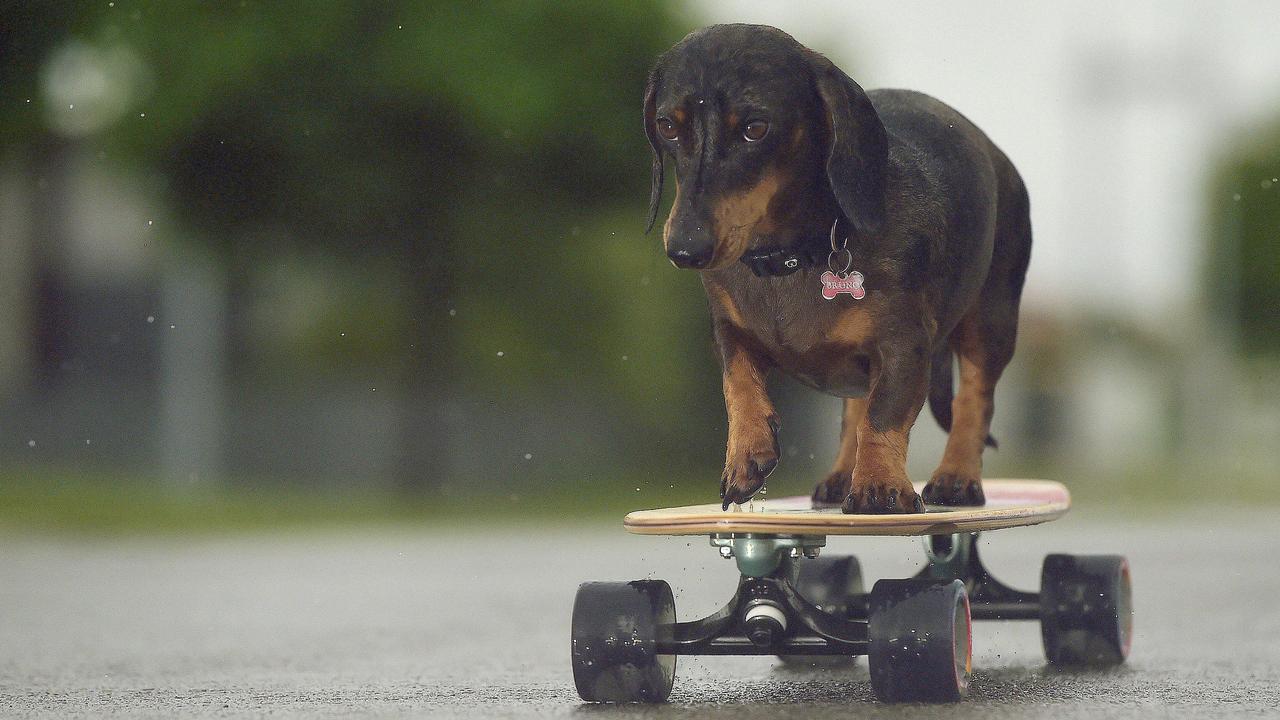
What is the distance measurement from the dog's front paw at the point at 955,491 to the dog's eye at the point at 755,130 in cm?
174

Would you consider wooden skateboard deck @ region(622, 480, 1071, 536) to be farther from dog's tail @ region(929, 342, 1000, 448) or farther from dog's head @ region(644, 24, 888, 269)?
dog's tail @ region(929, 342, 1000, 448)

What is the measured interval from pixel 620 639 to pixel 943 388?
1.79 metres

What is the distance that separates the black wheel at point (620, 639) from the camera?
512 cm

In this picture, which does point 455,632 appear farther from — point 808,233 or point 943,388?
point 808,233

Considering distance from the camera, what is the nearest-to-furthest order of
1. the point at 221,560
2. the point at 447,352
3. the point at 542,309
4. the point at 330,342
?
the point at 221,560 → the point at 447,352 → the point at 542,309 → the point at 330,342

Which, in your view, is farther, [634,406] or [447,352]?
[634,406]

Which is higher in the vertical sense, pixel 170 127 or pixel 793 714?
pixel 170 127

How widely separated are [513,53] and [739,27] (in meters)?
14.3

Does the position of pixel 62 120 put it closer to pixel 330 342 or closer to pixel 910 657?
pixel 330 342

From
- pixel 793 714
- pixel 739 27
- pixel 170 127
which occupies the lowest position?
pixel 793 714

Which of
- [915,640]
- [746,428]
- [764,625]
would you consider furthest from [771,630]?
[746,428]

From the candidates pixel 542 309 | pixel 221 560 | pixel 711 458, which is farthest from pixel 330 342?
pixel 221 560

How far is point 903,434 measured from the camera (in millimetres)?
5137

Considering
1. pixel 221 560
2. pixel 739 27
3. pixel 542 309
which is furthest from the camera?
pixel 542 309
